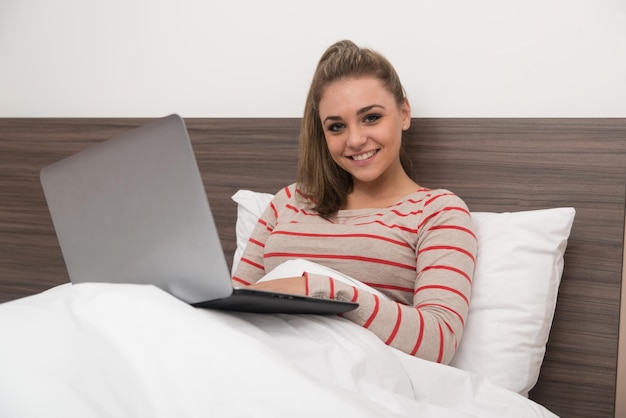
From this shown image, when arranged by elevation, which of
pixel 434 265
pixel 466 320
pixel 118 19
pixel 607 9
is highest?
pixel 118 19

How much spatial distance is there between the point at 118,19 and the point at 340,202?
3.65 ft

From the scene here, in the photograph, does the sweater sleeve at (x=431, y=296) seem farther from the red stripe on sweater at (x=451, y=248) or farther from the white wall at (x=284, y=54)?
the white wall at (x=284, y=54)

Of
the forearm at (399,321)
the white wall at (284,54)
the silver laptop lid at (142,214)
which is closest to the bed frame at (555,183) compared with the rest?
the white wall at (284,54)

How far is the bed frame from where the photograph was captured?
163cm

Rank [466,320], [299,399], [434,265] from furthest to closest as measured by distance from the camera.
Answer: [466,320] < [434,265] < [299,399]

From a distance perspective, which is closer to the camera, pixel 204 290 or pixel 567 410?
pixel 204 290

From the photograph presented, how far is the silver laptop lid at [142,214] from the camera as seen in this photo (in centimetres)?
100

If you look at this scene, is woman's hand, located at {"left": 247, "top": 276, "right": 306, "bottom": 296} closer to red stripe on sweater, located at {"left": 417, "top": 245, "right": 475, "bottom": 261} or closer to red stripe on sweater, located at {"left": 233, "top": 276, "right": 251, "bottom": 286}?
red stripe on sweater, located at {"left": 417, "top": 245, "right": 475, "bottom": 261}

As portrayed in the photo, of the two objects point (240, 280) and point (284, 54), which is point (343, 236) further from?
point (284, 54)

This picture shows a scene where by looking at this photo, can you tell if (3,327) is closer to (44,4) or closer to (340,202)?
(340,202)

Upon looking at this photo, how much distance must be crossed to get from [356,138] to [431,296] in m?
0.45

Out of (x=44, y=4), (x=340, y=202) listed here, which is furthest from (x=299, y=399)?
(x=44, y=4)

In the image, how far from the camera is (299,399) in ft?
3.09

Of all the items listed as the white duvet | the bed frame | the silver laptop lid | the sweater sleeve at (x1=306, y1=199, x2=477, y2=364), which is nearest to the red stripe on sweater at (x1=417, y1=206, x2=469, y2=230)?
the sweater sleeve at (x1=306, y1=199, x2=477, y2=364)
